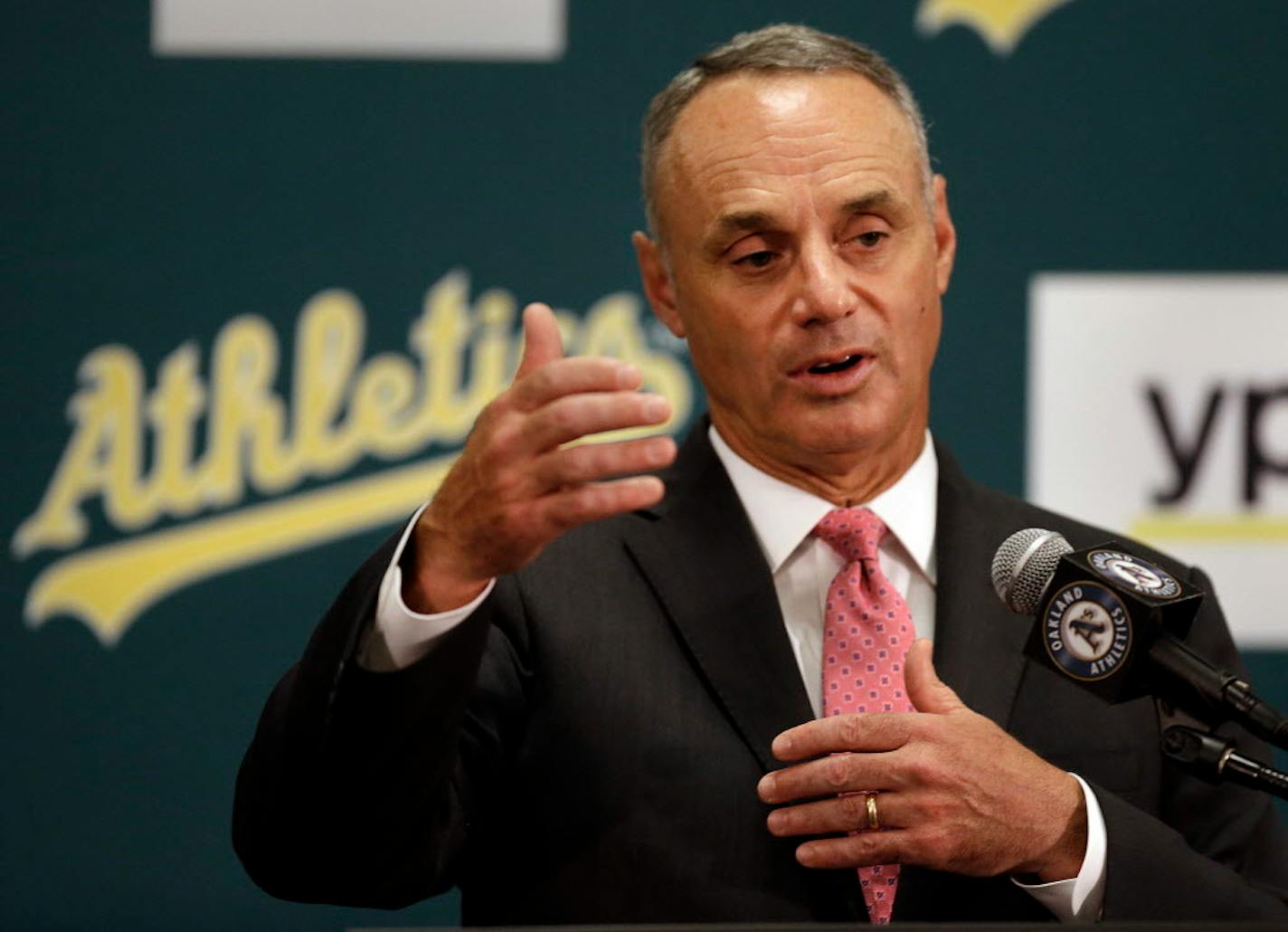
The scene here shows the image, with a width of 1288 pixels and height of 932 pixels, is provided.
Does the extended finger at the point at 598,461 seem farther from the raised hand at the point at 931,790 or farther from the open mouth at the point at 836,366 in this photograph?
the open mouth at the point at 836,366

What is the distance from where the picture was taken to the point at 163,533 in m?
2.33

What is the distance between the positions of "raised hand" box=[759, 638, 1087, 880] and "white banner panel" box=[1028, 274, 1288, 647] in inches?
46.4

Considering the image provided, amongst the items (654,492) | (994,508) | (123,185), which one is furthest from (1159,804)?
(123,185)

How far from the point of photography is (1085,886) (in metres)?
1.28

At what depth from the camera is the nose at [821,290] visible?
4.83 feet

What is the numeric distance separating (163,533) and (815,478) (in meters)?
1.19

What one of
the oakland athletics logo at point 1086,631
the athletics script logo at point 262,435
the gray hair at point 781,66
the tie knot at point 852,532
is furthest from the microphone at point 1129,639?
the athletics script logo at point 262,435

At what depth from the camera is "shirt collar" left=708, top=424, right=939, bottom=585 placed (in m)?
1.53

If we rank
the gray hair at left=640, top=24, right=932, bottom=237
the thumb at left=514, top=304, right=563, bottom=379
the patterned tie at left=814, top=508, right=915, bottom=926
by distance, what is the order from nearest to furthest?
the thumb at left=514, top=304, right=563, bottom=379 → the patterned tie at left=814, top=508, right=915, bottom=926 → the gray hair at left=640, top=24, right=932, bottom=237

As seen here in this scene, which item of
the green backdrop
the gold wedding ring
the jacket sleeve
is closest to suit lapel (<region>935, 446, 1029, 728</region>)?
the gold wedding ring

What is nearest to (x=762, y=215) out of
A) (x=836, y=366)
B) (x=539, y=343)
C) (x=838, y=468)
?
(x=836, y=366)

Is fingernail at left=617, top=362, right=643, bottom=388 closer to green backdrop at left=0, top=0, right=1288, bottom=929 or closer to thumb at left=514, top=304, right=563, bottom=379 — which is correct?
thumb at left=514, top=304, right=563, bottom=379

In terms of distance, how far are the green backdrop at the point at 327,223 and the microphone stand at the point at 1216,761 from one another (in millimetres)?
1386

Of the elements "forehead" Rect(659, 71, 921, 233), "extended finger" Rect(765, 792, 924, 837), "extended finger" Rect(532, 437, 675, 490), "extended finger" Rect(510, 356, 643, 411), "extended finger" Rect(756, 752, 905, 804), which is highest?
"forehead" Rect(659, 71, 921, 233)
